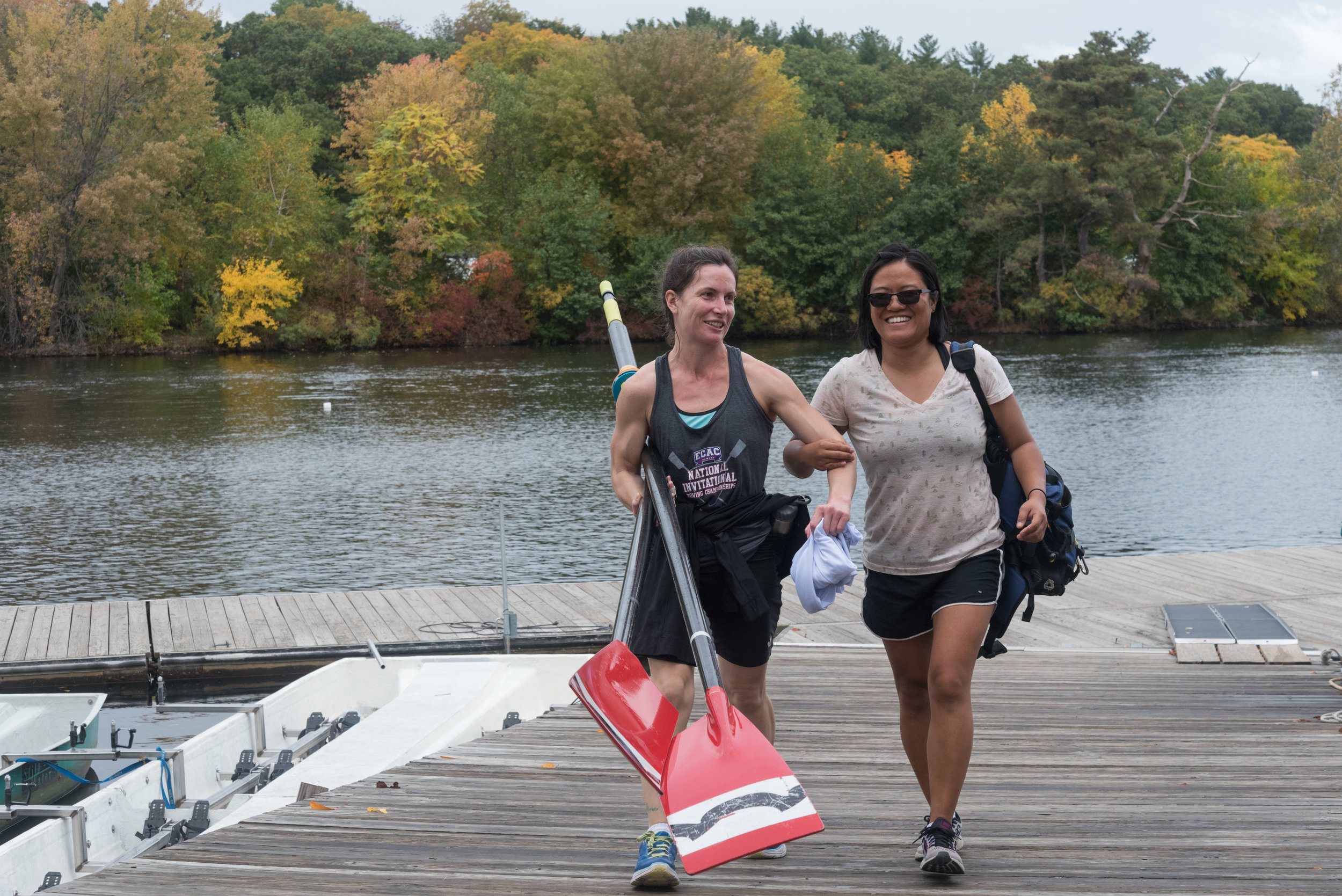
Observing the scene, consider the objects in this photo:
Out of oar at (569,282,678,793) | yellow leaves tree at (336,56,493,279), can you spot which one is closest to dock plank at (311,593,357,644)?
oar at (569,282,678,793)

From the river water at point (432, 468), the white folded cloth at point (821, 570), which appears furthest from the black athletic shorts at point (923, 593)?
the river water at point (432, 468)

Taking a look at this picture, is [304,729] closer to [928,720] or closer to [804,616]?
[804,616]

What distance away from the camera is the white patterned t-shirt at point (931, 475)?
9.03 ft

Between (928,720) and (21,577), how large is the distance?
12.1 m

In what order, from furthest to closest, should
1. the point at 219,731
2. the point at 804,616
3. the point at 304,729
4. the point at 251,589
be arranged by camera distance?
1. the point at 251,589
2. the point at 804,616
3. the point at 304,729
4. the point at 219,731

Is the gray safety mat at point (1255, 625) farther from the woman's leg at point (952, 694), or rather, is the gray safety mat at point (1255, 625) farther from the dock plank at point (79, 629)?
the dock plank at point (79, 629)

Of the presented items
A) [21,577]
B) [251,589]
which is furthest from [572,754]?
[21,577]

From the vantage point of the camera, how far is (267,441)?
22.2 m

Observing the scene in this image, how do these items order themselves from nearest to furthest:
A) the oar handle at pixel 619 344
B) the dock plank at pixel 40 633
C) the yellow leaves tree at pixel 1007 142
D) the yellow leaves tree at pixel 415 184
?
1. the oar handle at pixel 619 344
2. the dock plank at pixel 40 633
3. the yellow leaves tree at pixel 415 184
4. the yellow leaves tree at pixel 1007 142

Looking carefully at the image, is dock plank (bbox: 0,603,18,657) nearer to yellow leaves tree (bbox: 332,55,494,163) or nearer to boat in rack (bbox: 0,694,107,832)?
boat in rack (bbox: 0,694,107,832)

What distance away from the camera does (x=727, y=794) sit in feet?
8.40

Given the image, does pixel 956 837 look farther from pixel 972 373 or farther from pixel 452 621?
pixel 452 621

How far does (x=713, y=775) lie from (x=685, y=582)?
1.38 ft

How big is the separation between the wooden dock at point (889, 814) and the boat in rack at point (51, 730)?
365 centimetres
